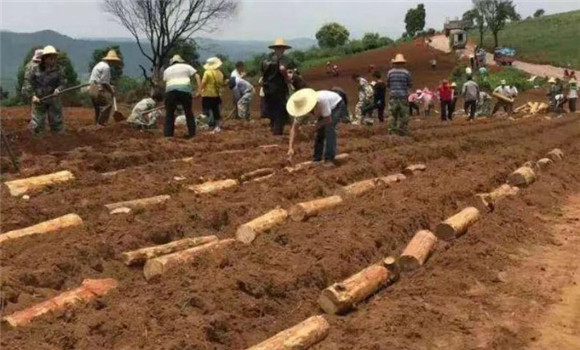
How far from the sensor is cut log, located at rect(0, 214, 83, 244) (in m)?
6.44

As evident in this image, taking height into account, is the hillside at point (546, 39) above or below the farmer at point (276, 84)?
below

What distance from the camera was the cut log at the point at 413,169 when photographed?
34.9 ft

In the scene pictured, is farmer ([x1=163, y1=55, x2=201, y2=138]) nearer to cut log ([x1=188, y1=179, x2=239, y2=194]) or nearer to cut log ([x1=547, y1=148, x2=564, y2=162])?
cut log ([x1=188, y1=179, x2=239, y2=194])

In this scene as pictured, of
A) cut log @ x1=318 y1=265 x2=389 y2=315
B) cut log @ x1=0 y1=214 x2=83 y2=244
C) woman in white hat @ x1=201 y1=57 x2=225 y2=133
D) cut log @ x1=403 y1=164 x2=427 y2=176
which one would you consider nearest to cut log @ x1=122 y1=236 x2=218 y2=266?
cut log @ x1=0 y1=214 x2=83 y2=244

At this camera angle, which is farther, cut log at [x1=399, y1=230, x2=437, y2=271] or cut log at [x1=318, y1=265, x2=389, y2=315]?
cut log at [x1=399, y1=230, x2=437, y2=271]

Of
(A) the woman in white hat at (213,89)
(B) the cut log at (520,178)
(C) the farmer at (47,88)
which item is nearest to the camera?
(B) the cut log at (520,178)

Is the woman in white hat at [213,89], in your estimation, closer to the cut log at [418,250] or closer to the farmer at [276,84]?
the farmer at [276,84]

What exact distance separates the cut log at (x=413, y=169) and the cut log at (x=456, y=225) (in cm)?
243

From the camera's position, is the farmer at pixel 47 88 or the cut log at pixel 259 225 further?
the farmer at pixel 47 88

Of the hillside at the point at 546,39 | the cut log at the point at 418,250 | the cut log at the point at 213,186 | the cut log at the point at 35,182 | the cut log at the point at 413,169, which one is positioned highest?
the cut log at the point at 35,182

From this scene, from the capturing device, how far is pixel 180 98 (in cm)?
1222

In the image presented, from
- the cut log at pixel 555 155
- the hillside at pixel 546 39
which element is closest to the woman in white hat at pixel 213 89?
the cut log at pixel 555 155

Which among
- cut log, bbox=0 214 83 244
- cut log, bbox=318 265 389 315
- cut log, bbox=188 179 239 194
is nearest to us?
cut log, bbox=318 265 389 315

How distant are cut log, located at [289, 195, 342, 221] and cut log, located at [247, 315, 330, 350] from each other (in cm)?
247
